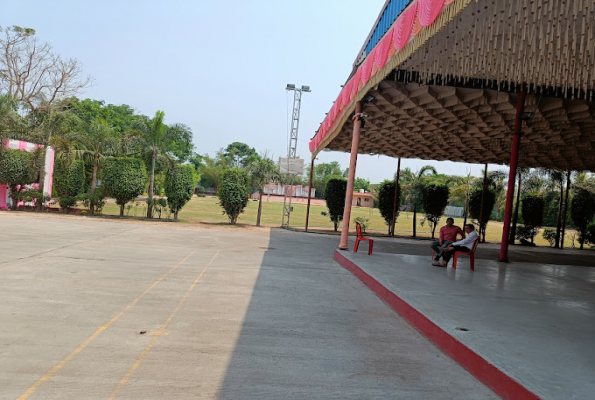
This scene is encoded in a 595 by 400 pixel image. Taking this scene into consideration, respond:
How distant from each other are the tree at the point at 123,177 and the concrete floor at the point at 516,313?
14.0 meters

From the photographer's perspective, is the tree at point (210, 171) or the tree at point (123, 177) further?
the tree at point (210, 171)

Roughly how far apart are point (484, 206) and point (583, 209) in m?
4.98

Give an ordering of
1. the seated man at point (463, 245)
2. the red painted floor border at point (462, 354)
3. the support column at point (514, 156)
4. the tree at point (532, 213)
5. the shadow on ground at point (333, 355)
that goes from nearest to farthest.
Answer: the red painted floor border at point (462, 354), the shadow on ground at point (333, 355), the seated man at point (463, 245), the support column at point (514, 156), the tree at point (532, 213)

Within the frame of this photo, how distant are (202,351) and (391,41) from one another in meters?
5.96

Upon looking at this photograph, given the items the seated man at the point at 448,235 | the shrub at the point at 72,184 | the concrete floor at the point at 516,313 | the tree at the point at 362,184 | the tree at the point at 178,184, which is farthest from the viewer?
the tree at the point at 362,184

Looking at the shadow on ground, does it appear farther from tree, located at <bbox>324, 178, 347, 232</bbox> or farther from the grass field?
the grass field

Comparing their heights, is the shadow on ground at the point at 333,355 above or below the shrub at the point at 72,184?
below

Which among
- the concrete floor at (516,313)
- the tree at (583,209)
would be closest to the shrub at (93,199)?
the concrete floor at (516,313)

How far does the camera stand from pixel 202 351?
4020 mm

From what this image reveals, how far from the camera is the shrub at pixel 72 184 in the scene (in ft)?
69.8

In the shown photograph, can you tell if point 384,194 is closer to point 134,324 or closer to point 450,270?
point 450,270

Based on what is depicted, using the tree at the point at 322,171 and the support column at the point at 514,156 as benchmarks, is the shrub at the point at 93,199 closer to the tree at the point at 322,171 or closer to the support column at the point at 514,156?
the support column at the point at 514,156

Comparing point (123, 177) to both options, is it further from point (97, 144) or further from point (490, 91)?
point (490, 91)

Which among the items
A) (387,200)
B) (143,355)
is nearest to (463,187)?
(387,200)
